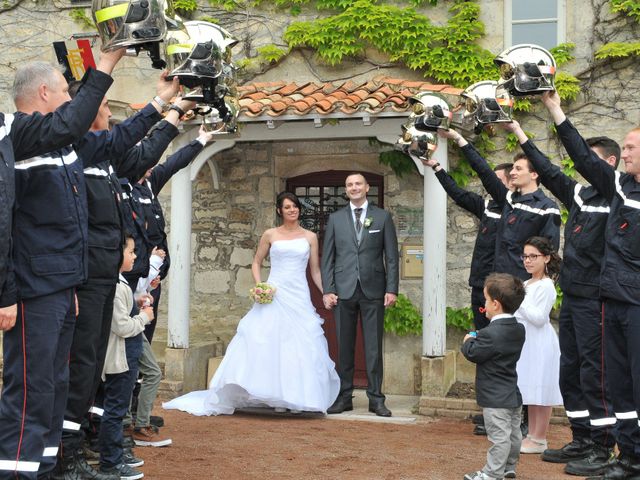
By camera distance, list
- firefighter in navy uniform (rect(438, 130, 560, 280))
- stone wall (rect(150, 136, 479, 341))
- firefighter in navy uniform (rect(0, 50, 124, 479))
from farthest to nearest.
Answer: stone wall (rect(150, 136, 479, 341))
firefighter in navy uniform (rect(438, 130, 560, 280))
firefighter in navy uniform (rect(0, 50, 124, 479))

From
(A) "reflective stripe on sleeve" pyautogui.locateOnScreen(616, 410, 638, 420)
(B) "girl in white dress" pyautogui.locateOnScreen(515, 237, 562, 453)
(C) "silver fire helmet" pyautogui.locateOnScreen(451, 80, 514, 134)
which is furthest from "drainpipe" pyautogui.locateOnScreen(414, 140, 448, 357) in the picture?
(A) "reflective stripe on sleeve" pyautogui.locateOnScreen(616, 410, 638, 420)

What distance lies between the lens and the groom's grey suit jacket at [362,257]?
766 centimetres

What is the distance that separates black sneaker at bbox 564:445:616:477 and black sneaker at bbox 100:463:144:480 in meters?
2.76

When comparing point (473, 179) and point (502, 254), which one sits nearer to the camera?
point (502, 254)

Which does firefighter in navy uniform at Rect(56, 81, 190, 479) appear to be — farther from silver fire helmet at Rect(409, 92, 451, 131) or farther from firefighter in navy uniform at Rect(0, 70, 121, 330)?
silver fire helmet at Rect(409, 92, 451, 131)

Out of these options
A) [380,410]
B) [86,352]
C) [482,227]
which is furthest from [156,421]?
[482,227]

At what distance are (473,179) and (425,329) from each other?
203 cm

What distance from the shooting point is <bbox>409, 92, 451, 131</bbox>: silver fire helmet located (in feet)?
21.4

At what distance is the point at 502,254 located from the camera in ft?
21.0

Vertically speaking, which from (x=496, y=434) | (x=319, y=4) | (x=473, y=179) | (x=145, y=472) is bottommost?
(x=145, y=472)

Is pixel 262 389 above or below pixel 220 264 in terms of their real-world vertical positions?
below

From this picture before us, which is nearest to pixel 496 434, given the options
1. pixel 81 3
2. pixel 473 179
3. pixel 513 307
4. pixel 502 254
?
pixel 513 307

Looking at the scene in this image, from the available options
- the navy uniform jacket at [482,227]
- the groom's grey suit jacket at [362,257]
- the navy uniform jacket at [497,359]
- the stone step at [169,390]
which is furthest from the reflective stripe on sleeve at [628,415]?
the stone step at [169,390]

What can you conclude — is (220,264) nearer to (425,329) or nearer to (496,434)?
(425,329)
